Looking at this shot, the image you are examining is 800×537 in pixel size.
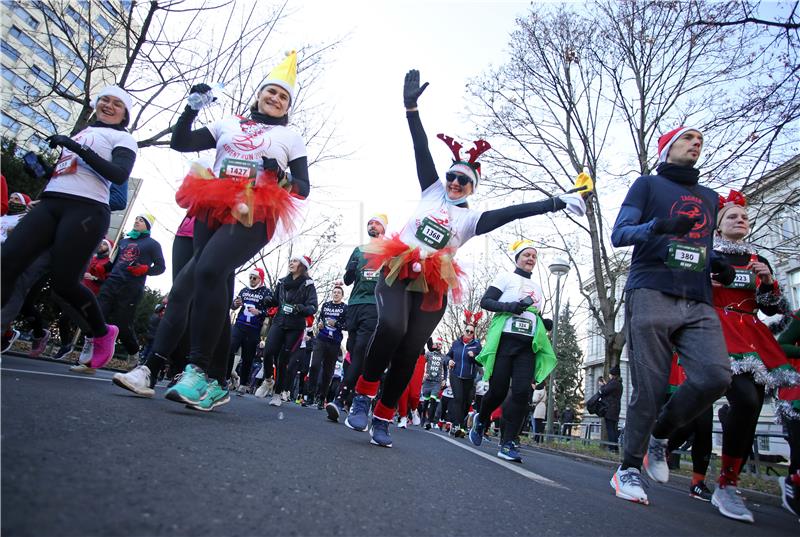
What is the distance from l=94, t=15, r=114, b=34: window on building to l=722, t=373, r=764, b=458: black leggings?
11.1m

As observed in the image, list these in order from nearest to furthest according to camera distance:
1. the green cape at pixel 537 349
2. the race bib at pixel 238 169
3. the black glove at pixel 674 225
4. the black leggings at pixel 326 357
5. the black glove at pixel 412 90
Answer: the black glove at pixel 674 225
the race bib at pixel 238 169
the black glove at pixel 412 90
the green cape at pixel 537 349
the black leggings at pixel 326 357

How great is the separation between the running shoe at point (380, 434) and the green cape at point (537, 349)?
2439mm

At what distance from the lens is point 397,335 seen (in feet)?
12.1

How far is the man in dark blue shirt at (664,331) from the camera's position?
10.4ft

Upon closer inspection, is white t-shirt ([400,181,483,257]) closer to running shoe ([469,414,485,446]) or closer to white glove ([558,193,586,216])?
white glove ([558,193,586,216])

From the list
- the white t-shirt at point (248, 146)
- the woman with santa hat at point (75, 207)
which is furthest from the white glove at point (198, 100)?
the woman with santa hat at point (75, 207)

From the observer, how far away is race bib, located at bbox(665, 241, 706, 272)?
10.7ft

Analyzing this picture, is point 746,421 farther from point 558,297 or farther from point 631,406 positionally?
point 558,297

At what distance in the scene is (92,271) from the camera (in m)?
7.87

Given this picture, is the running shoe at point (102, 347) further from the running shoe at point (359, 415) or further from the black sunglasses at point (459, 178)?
the black sunglasses at point (459, 178)

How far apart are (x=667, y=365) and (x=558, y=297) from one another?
16430 millimetres

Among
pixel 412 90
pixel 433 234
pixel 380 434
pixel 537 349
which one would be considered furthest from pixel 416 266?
pixel 537 349

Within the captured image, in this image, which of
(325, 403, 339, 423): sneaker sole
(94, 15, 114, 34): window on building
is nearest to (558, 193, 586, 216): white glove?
(325, 403, 339, 423): sneaker sole

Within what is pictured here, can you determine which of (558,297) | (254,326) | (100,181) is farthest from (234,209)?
(558,297)
